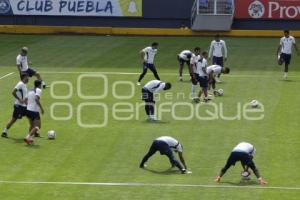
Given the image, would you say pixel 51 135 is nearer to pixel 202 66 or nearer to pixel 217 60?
pixel 202 66

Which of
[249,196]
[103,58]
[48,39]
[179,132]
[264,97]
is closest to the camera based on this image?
[249,196]

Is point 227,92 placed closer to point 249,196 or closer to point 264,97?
point 264,97

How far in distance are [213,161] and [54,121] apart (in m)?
8.04

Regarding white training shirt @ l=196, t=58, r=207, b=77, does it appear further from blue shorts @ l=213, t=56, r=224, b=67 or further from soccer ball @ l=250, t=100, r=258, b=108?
blue shorts @ l=213, t=56, r=224, b=67

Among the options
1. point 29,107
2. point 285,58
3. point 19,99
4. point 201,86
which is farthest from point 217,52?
point 29,107

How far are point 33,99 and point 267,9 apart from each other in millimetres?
32451

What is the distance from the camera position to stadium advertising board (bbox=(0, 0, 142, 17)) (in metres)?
63.2

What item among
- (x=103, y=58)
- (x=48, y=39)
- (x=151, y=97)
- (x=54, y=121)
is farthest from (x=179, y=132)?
(x=48, y=39)

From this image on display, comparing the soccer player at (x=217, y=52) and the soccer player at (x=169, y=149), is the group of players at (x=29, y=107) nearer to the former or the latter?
the soccer player at (x=169, y=149)

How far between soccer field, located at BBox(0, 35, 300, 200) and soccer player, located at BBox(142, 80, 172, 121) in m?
0.60

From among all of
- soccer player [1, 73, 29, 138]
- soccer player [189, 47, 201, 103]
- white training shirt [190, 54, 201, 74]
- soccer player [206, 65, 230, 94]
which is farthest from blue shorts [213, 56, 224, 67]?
soccer player [1, 73, 29, 138]

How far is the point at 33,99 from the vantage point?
3173cm

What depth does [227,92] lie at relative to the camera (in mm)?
41500
